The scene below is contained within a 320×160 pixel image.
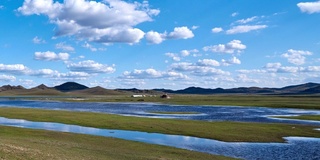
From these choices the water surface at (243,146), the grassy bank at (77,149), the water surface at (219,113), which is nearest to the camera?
the grassy bank at (77,149)

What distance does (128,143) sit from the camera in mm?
44719

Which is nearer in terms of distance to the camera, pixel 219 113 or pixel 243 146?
pixel 243 146

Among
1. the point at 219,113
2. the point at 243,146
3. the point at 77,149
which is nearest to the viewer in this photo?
the point at 77,149

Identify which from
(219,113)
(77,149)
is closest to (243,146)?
(77,149)

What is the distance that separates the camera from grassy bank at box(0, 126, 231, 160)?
2797 cm

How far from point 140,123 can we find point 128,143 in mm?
25538

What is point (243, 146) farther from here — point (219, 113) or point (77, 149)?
point (219, 113)

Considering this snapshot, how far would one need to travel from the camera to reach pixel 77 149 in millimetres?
36250

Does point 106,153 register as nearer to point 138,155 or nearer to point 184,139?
point 138,155

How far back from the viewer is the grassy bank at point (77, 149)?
91.8 feet

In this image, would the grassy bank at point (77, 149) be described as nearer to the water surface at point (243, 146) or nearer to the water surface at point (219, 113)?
the water surface at point (243, 146)

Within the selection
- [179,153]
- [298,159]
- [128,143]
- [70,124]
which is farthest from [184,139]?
[70,124]

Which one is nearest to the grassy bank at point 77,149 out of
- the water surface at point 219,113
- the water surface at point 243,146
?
the water surface at point 243,146

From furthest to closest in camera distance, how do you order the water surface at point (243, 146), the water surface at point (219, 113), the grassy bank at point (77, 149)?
1. the water surface at point (219, 113)
2. the water surface at point (243, 146)
3. the grassy bank at point (77, 149)
